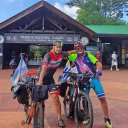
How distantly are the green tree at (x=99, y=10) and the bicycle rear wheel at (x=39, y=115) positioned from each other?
5461cm

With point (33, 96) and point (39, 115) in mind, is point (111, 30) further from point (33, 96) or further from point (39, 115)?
point (33, 96)

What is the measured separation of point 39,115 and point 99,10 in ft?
191

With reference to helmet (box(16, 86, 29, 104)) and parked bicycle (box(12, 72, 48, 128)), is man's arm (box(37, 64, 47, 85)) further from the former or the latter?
helmet (box(16, 86, 29, 104))

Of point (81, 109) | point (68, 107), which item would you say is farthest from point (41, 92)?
point (68, 107)

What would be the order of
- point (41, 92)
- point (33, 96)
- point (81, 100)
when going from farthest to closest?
point (81, 100)
point (33, 96)
point (41, 92)

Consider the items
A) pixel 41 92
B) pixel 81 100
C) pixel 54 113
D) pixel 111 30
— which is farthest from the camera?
pixel 111 30

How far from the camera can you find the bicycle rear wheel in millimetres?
6234

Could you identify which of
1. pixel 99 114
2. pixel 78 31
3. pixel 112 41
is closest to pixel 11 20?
pixel 78 31

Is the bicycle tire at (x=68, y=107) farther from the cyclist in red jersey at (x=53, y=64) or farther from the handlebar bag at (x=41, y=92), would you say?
the handlebar bag at (x=41, y=92)

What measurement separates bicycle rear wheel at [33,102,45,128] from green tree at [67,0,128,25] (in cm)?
5461

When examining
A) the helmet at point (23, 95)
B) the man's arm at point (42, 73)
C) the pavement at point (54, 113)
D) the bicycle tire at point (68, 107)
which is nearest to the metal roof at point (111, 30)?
the pavement at point (54, 113)

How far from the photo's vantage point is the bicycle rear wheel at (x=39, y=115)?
6.23 m

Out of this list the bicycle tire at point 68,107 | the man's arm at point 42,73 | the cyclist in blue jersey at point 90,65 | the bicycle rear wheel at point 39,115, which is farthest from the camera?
the bicycle tire at point 68,107

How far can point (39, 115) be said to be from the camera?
640 centimetres
